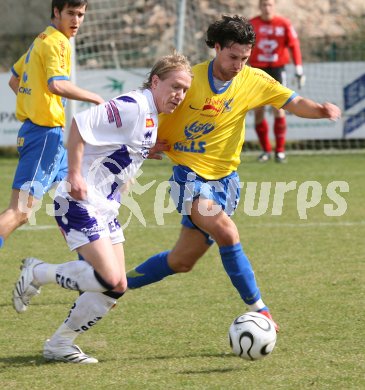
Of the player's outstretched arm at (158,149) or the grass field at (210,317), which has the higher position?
the player's outstretched arm at (158,149)

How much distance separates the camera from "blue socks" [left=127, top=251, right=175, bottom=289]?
18.0 ft

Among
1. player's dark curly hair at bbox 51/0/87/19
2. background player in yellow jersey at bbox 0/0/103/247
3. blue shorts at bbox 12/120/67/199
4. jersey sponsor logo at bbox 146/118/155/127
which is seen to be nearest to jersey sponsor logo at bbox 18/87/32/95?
background player in yellow jersey at bbox 0/0/103/247

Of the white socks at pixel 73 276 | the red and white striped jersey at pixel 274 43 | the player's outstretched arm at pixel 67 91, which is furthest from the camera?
the red and white striped jersey at pixel 274 43

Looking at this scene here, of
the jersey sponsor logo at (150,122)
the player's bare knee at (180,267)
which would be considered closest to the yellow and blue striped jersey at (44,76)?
the player's bare knee at (180,267)

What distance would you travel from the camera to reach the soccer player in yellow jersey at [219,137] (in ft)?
16.4

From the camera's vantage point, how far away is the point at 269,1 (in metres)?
12.4

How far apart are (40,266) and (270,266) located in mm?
2509

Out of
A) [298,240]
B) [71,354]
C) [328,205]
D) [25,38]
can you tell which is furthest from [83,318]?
[25,38]

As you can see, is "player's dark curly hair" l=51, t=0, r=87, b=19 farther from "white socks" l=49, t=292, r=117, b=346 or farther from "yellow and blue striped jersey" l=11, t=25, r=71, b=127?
"white socks" l=49, t=292, r=117, b=346

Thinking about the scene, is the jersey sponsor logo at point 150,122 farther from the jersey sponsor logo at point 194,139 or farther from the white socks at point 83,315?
the white socks at point 83,315

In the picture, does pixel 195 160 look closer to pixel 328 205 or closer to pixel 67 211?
pixel 67 211

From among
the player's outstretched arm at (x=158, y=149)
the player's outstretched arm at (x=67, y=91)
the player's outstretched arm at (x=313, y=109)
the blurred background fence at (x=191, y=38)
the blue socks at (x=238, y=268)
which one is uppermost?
the player's outstretched arm at (x=313, y=109)

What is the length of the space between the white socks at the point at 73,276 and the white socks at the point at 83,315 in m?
0.11

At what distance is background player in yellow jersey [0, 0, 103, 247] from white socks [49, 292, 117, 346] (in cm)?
163
